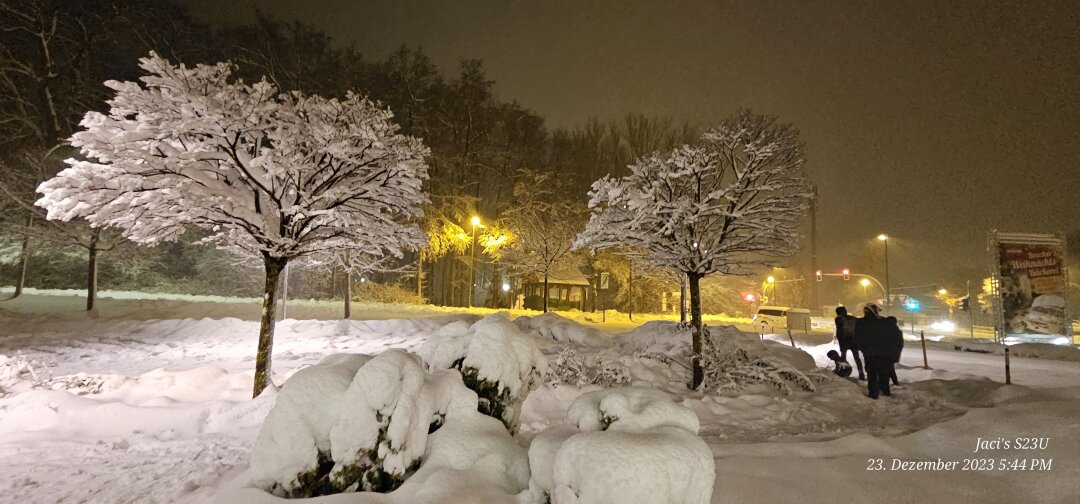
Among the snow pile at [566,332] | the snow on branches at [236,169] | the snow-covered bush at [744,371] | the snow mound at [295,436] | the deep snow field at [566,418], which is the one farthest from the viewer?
the snow pile at [566,332]

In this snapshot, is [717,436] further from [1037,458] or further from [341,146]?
[341,146]

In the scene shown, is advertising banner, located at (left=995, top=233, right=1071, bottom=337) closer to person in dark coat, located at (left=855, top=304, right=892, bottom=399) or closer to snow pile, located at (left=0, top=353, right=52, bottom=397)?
person in dark coat, located at (left=855, top=304, right=892, bottom=399)

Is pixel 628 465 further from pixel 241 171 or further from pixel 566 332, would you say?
pixel 566 332

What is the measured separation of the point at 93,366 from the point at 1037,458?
55.5 feet

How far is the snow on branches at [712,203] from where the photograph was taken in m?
9.84

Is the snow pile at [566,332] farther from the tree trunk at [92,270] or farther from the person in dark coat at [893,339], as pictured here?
the tree trunk at [92,270]

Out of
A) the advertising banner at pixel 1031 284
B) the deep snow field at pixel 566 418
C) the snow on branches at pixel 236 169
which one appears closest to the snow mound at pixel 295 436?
the deep snow field at pixel 566 418

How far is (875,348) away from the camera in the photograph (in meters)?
9.78

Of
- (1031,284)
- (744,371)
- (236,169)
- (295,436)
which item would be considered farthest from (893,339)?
(1031,284)

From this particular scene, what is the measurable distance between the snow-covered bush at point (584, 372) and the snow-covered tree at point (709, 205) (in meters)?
1.73

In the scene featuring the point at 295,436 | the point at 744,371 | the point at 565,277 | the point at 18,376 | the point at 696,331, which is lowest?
the point at 744,371

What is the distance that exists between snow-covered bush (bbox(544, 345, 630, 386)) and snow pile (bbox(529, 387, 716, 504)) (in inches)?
244

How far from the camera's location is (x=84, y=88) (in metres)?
20.5

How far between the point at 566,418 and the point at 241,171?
6.18 m
